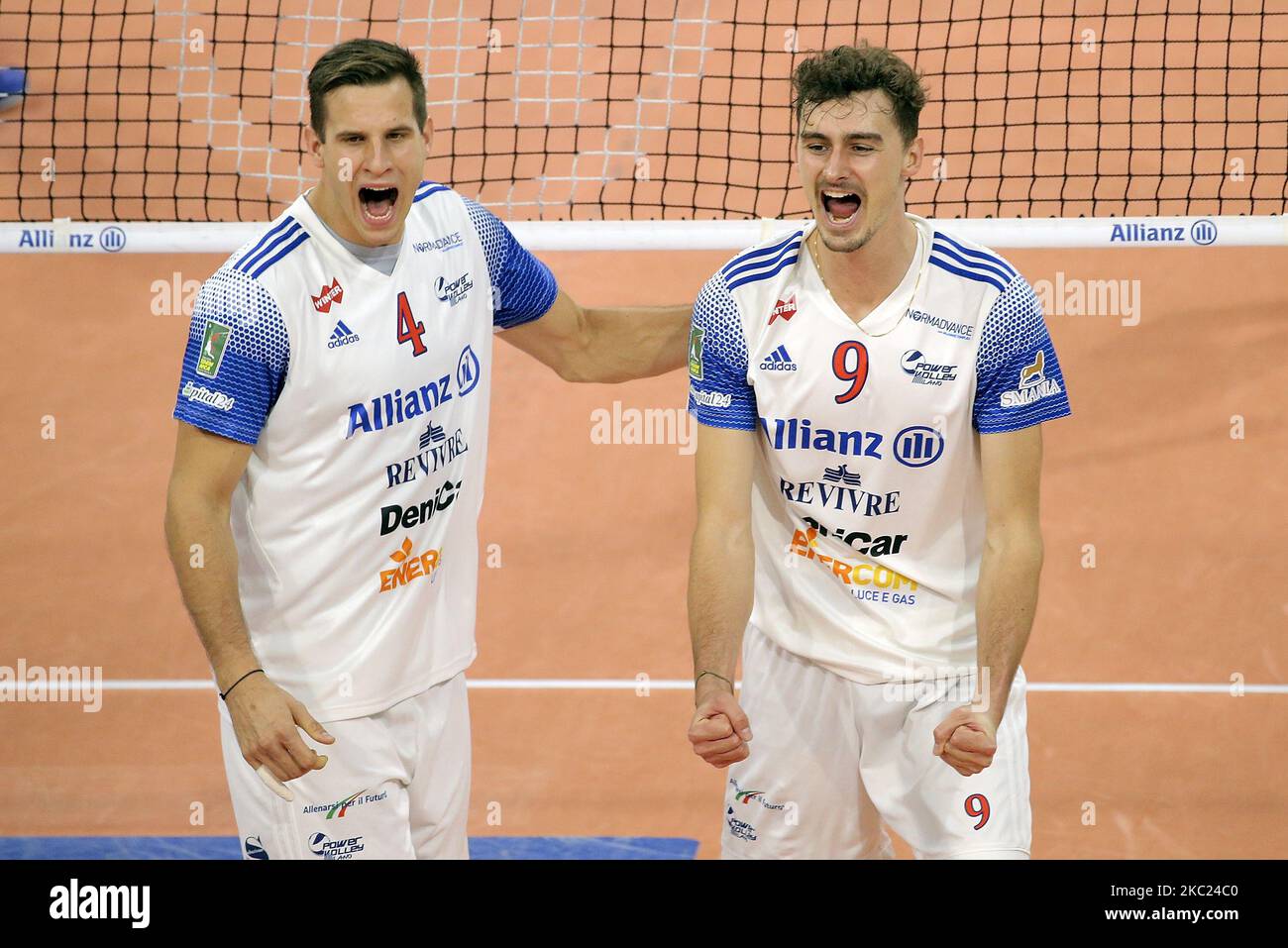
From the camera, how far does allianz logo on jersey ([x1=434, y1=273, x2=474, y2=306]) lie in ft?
19.3

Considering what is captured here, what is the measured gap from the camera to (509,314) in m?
6.39

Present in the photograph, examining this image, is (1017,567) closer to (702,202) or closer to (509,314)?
(509,314)

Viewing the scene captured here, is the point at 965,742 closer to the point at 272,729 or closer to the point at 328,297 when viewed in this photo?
the point at 272,729

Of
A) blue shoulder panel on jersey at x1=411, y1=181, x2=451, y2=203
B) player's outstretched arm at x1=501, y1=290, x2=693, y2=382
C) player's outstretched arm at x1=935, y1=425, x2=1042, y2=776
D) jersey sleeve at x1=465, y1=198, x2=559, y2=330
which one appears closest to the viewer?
player's outstretched arm at x1=935, y1=425, x2=1042, y2=776

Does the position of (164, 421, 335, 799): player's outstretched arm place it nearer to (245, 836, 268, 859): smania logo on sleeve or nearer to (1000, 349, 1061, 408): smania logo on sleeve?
(245, 836, 268, 859): smania logo on sleeve

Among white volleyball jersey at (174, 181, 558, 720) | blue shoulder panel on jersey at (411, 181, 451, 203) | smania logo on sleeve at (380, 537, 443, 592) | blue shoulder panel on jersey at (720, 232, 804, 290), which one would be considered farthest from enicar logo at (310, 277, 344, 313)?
blue shoulder panel on jersey at (720, 232, 804, 290)

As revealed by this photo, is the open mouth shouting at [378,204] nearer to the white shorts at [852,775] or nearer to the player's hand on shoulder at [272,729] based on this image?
the player's hand on shoulder at [272,729]

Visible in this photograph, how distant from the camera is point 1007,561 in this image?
217 inches

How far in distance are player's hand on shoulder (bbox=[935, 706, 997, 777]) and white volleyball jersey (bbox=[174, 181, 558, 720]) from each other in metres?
1.90

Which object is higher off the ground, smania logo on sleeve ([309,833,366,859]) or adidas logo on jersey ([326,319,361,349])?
adidas logo on jersey ([326,319,361,349])

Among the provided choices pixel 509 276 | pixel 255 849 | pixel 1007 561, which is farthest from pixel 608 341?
pixel 255 849

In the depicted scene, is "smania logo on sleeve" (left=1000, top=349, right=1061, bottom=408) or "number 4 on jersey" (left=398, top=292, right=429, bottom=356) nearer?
"smania logo on sleeve" (left=1000, top=349, right=1061, bottom=408)

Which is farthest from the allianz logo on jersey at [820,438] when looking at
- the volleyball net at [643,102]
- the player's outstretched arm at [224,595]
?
the volleyball net at [643,102]

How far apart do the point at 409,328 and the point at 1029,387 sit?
2.23 m
